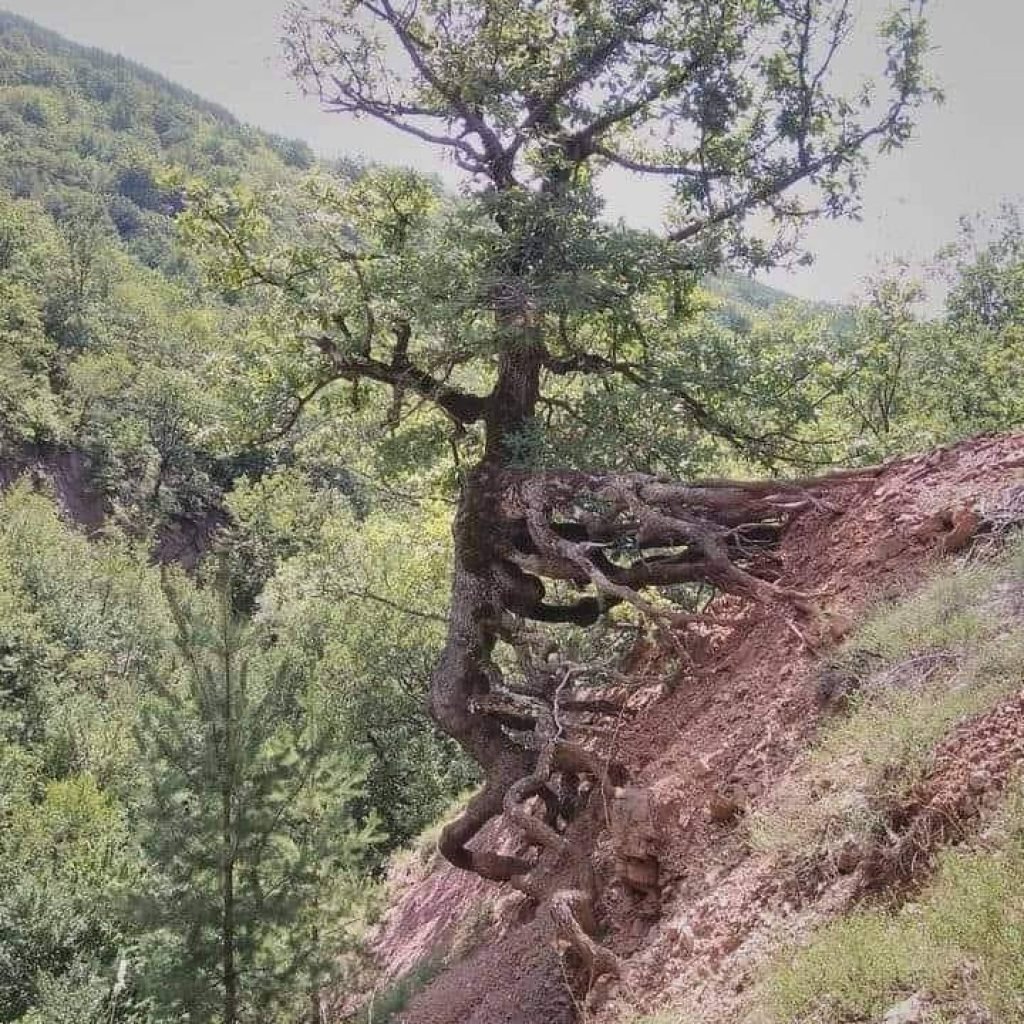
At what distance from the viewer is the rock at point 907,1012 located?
2811 millimetres

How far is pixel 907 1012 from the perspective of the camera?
9.38 feet

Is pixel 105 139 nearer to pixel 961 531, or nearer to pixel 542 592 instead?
pixel 542 592

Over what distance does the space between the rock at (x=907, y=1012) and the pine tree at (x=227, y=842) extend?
5.41 meters

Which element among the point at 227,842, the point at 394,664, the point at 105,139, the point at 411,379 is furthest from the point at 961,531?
the point at 105,139

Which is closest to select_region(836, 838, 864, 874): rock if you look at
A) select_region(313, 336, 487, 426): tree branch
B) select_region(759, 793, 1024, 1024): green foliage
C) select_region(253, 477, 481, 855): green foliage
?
select_region(759, 793, 1024, 1024): green foliage

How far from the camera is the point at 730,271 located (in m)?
8.91

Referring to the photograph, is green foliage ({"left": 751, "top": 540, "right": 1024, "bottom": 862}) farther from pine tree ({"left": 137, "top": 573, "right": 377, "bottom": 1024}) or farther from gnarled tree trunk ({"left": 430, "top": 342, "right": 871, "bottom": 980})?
pine tree ({"left": 137, "top": 573, "right": 377, "bottom": 1024})

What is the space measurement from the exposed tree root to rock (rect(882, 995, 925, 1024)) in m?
2.94

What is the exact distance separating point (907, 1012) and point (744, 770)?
8.19 ft

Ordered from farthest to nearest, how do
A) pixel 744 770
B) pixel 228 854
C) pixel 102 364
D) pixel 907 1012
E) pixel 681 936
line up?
1. pixel 102 364
2. pixel 228 854
3. pixel 744 770
4. pixel 681 936
5. pixel 907 1012

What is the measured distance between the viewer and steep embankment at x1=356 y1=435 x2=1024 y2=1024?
4043mm

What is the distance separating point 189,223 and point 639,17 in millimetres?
4804

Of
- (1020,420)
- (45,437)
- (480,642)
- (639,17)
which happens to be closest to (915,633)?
(480,642)

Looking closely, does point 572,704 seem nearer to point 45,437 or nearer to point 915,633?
point 915,633
